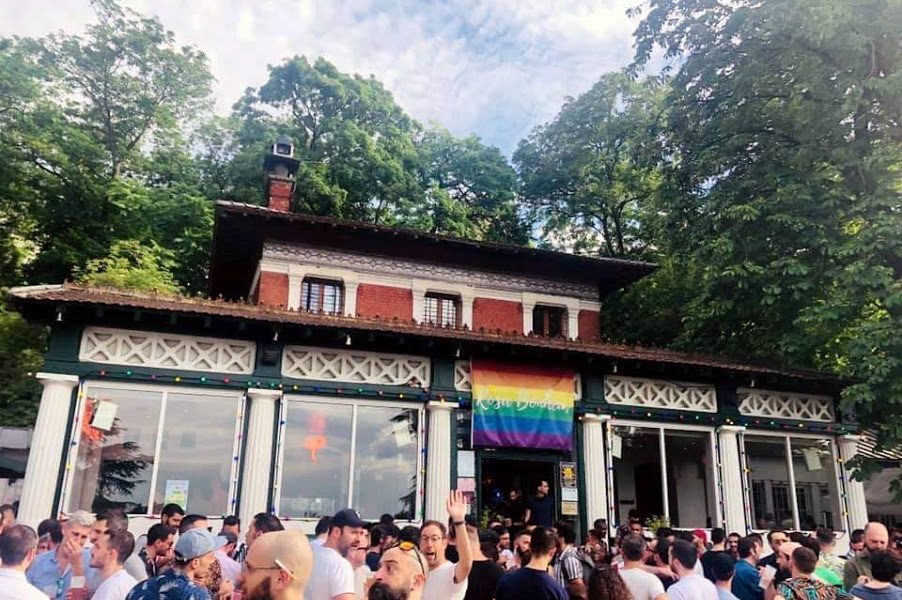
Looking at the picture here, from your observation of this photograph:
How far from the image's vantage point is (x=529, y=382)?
15.2 m

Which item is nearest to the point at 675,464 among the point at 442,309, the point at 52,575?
the point at 442,309

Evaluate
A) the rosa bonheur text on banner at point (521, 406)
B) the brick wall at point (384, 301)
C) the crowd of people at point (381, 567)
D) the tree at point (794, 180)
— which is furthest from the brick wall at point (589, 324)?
the crowd of people at point (381, 567)

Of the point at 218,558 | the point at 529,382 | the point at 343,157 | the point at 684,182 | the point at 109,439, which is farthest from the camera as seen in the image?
the point at 343,157

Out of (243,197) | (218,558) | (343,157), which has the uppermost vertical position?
(343,157)

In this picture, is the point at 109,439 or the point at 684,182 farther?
the point at 684,182

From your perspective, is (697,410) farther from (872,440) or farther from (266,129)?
(266,129)

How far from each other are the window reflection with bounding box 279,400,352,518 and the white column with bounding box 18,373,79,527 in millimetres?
3845

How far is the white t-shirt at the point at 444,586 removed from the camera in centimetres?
560

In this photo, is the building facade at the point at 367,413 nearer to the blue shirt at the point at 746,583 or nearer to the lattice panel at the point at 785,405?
the lattice panel at the point at 785,405

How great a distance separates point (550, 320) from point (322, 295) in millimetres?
7097

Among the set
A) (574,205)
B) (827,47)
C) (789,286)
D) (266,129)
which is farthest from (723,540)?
A: (266,129)

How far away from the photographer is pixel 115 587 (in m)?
4.94

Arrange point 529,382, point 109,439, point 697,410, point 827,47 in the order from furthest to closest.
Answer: point 827,47
point 697,410
point 529,382
point 109,439

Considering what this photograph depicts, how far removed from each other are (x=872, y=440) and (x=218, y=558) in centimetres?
1839
